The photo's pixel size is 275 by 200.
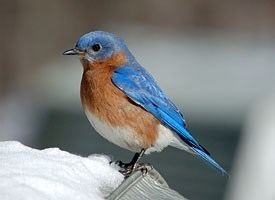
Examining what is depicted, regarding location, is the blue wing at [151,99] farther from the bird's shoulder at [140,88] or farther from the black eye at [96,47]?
the black eye at [96,47]

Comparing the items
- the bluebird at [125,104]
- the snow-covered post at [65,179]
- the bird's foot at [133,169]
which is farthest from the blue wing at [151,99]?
the snow-covered post at [65,179]

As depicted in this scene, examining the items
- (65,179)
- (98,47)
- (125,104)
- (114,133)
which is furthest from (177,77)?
(65,179)

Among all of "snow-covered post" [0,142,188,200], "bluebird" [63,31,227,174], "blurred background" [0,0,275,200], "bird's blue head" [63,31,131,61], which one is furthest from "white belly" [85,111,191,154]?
"blurred background" [0,0,275,200]

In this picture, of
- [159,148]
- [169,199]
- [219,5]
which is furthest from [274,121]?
[219,5]

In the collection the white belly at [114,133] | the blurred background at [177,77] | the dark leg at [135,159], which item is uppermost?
the white belly at [114,133]

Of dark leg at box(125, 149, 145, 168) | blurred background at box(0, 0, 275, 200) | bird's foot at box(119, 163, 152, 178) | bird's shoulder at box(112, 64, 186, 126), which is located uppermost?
bird's shoulder at box(112, 64, 186, 126)

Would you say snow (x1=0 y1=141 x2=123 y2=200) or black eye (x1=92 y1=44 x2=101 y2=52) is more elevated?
black eye (x1=92 y1=44 x2=101 y2=52)

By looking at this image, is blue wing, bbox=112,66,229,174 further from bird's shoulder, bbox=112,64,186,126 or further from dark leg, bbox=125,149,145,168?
dark leg, bbox=125,149,145,168
